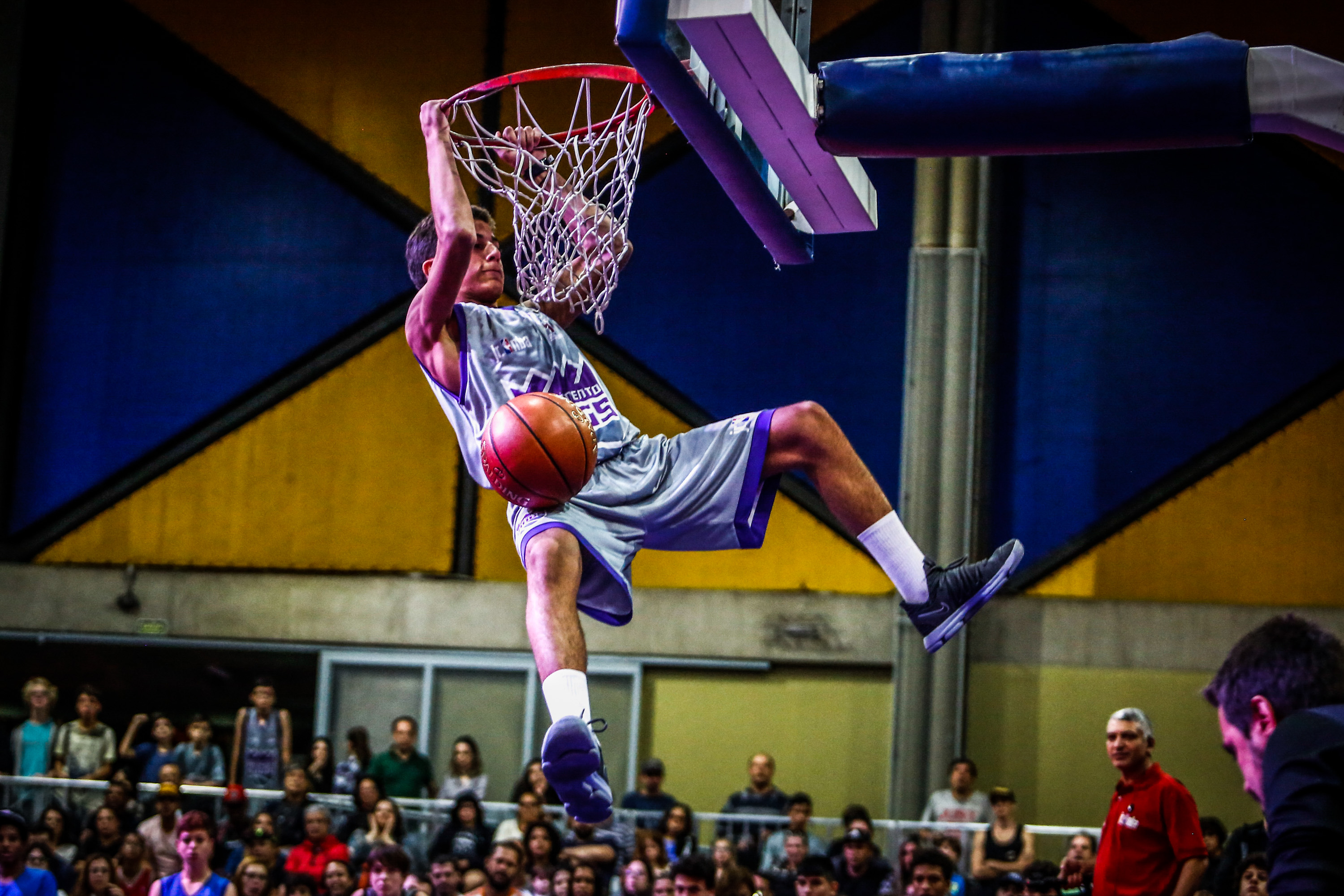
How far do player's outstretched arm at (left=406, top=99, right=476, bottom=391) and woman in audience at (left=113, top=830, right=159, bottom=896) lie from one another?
6168 millimetres

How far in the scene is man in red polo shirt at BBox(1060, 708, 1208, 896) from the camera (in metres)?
7.00

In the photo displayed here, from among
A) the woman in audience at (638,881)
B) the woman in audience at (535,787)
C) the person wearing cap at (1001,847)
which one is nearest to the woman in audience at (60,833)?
the woman in audience at (535,787)

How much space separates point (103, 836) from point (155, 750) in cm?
165

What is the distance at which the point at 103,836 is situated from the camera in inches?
457

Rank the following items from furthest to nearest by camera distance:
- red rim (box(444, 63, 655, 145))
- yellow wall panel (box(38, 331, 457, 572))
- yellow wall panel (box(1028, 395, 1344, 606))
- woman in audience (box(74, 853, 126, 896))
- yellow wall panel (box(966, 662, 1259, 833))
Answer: yellow wall panel (box(38, 331, 457, 572)), yellow wall panel (box(1028, 395, 1344, 606)), yellow wall panel (box(966, 662, 1259, 833)), woman in audience (box(74, 853, 126, 896)), red rim (box(444, 63, 655, 145))

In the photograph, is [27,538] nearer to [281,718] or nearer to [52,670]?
[52,670]

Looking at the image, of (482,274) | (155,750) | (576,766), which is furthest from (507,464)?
(155,750)

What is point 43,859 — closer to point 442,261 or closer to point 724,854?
point 724,854

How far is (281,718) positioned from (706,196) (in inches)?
235

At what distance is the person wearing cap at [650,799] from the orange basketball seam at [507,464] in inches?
268

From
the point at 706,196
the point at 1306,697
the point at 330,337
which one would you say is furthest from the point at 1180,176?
the point at 1306,697

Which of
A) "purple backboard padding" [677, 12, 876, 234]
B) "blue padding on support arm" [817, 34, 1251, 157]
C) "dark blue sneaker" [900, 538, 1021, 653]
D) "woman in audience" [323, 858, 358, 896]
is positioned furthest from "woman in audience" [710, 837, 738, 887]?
"blue padding on support arm" [817, 34, 1251, 157]

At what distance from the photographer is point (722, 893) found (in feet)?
29.2

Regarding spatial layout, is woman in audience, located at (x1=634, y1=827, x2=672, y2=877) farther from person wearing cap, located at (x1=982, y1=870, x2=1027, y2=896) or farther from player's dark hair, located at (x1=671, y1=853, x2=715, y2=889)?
person wearing cap, located at (x1=982, y1=870, x2=1027, y2=896)
